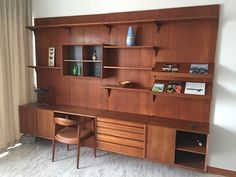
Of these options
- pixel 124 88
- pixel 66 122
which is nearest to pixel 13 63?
pixel 66 122

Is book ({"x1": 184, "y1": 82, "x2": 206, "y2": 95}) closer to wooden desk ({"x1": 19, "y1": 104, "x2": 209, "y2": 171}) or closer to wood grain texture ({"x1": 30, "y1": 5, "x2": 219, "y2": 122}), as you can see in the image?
wood grain texture ({"x1": 30, "y1": 5, "x2": 219, "y2": 122})

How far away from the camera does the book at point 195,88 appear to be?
254 cm

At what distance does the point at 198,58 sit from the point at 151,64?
24.7 inches

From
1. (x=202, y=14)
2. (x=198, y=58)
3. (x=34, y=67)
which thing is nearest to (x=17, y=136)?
(x=34, y=67)

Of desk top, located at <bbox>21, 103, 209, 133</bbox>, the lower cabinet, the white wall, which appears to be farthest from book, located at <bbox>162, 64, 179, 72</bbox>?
the lower cabinet

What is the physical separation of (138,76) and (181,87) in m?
0.66

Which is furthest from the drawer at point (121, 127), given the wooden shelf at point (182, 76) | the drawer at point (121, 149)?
the wooden shelf at point (182, 76)

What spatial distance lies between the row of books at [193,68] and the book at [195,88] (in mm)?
183

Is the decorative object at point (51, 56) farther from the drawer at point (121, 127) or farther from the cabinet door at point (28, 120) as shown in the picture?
the drawer at point (121, 127)

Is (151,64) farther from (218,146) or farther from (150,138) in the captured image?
(218,146)

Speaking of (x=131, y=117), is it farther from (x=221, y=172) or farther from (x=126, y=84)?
(x=221, y=172)

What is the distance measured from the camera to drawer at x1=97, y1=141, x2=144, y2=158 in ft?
8.96

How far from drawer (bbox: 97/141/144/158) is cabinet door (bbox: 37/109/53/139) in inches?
34.0

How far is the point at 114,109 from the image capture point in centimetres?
324
